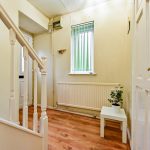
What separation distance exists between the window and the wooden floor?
3.83 ft

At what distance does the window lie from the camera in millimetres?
3008

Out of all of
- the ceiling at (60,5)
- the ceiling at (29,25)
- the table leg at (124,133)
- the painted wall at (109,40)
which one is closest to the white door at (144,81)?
the table leg at (124,133)

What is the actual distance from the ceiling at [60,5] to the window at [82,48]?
411 millimetres

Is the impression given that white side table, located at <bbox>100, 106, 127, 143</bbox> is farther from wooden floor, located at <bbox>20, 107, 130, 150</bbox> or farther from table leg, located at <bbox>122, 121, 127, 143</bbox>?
wooden floor, located at <bbox>20, 107, 130, 150</bbox>

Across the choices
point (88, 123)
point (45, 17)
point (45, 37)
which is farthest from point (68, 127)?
point (45, 17)

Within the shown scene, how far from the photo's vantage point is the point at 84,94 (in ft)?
9.67

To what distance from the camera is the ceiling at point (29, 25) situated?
2875 millimetres

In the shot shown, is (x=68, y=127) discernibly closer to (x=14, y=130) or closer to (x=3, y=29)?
(x=14, y=130)

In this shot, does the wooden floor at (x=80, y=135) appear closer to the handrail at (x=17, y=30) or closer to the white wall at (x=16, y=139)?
the white wall at (x=16, y=139)

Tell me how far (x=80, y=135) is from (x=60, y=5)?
112 inches

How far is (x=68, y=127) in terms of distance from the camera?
7.62ft

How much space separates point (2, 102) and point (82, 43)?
2.14m

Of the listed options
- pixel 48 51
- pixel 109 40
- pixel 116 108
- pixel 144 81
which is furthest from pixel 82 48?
pixel 144 81

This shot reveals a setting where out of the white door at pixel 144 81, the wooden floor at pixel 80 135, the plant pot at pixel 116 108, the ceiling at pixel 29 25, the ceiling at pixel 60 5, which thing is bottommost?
the wooden floor at pixel 80 135
